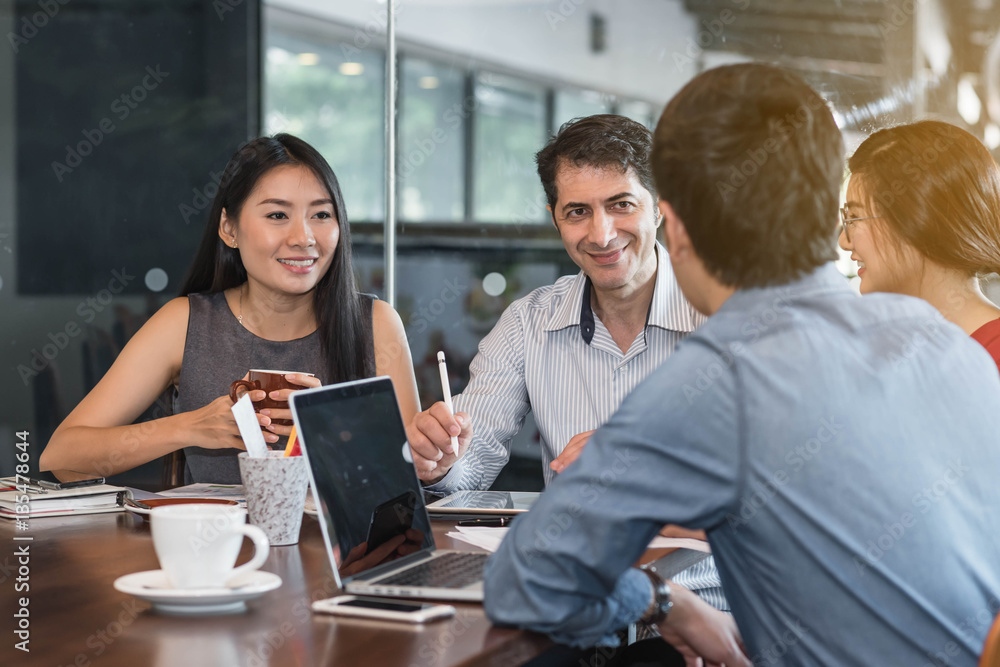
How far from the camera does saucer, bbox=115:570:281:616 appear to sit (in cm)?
93

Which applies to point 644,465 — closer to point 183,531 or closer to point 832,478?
point 832,478

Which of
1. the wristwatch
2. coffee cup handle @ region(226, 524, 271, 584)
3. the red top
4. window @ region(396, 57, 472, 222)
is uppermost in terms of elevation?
window @ region(396, 57, 472, 222)

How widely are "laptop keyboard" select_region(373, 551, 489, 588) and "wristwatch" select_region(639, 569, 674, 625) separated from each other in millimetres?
194

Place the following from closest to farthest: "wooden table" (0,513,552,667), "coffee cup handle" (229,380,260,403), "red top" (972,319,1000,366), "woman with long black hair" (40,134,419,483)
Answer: "wooden table" (0,513,552,667)
"coffee cup handle" (229,380,260,403)
"red top" (972,319,1000,366)
"woman with long black hair" (40,134,419,483)

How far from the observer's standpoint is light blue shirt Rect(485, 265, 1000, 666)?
33.7 inches

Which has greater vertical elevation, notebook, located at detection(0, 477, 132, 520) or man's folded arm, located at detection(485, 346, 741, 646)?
man's folded arm, located at detection(485, 346, 741, 646)

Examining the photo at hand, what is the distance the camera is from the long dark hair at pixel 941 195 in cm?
183

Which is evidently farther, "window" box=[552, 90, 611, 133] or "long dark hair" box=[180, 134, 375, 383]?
"window" box=[552, 90, 611, 133]

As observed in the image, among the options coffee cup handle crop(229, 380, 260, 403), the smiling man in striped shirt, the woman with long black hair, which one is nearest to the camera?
coffee cup handle crop(229, 380, 260, 403)

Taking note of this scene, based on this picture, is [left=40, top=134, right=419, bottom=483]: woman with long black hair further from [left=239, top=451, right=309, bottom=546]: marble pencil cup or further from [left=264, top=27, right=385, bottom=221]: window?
[left=264, top=27, right=385, bottom=221]: window

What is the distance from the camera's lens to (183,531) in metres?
0.94

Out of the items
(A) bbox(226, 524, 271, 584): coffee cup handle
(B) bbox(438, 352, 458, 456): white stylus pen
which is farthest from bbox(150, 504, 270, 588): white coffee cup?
(B) bbox(438, 352, 458, 456): white stylus pen

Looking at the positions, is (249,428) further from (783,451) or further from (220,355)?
(220,355)

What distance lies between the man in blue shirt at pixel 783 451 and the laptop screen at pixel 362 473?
0.24 m
